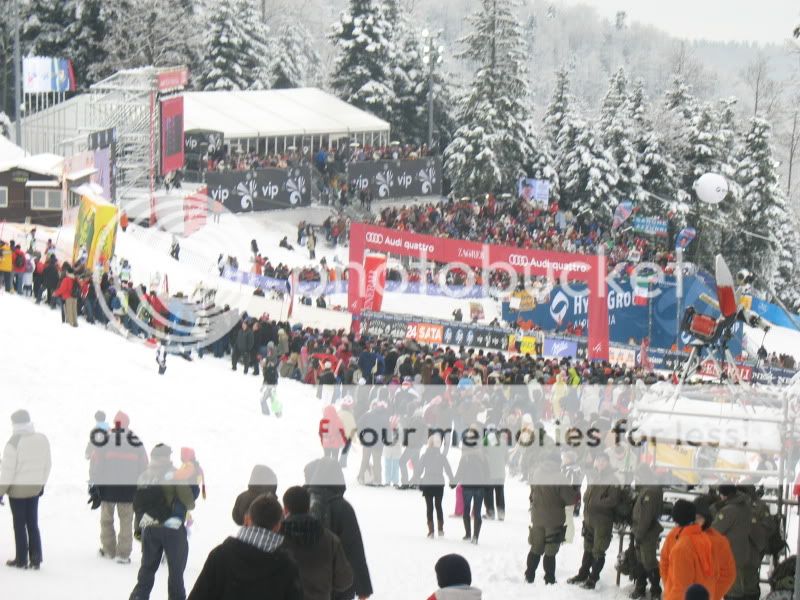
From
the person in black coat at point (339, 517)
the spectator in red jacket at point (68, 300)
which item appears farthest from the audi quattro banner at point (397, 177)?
the person in black coat at point (339, 517)

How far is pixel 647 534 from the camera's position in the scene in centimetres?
1132

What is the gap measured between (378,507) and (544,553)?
3.68 m

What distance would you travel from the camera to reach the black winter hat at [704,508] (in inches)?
364

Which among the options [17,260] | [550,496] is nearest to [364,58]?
[17,260]

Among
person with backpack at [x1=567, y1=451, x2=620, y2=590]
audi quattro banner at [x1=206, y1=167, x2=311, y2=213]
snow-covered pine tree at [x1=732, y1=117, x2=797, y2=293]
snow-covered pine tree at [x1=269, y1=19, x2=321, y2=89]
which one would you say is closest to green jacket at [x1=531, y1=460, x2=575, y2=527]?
person with backpack at [x1=567, y1=451, x2=620, y2=590]

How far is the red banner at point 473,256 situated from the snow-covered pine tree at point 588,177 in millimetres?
21032

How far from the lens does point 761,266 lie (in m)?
55.5

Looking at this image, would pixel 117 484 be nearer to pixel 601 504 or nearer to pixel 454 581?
pixel 601 504

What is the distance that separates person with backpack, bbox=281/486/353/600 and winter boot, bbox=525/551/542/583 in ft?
15.1

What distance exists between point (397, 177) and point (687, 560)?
43.8 metres

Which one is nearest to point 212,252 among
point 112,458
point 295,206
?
point 295,206

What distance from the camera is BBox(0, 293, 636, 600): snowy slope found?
38.6ft

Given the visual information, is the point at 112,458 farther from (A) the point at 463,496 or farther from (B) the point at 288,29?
(B) the point at 288,29

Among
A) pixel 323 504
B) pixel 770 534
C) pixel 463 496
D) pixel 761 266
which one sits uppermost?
pixel 323 504
